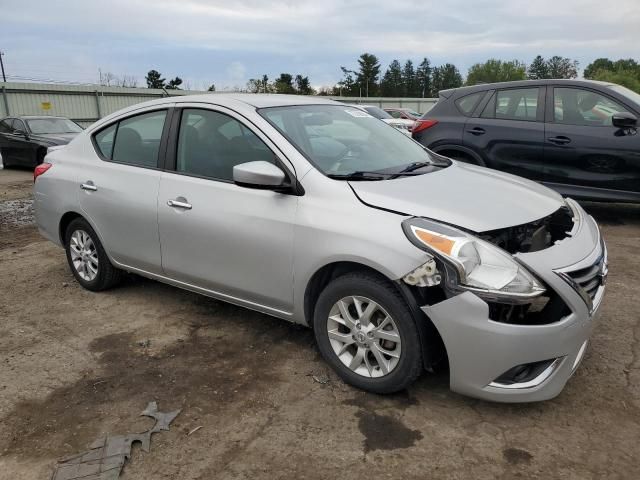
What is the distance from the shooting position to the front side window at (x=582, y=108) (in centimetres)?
645

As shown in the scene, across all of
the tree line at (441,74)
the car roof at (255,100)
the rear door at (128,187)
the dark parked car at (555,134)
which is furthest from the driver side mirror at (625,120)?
the tree line at (441,74)

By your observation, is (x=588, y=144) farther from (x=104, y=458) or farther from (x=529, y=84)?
(x=104, y=458)

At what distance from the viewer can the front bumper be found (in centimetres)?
262

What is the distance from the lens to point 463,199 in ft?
10.3

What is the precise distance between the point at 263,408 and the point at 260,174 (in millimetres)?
1320

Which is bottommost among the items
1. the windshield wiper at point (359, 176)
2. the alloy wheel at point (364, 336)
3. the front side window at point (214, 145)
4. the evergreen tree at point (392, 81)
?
the alloy wheel at point (364, 336)

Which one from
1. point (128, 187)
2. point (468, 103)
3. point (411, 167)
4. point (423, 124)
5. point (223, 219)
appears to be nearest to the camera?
point (223, 219)

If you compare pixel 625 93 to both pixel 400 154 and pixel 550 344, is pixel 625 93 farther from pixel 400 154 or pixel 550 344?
pixel 550 344

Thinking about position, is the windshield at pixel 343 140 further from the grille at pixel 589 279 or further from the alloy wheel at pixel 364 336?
the grille at pixel 589 279

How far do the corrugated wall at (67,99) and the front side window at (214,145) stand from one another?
1636 cm

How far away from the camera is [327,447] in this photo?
8.76ft

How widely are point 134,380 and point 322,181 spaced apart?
1669 mm

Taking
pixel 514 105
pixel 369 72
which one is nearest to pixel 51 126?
pixel 514 105

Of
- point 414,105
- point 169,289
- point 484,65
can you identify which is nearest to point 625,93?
point 169,289
